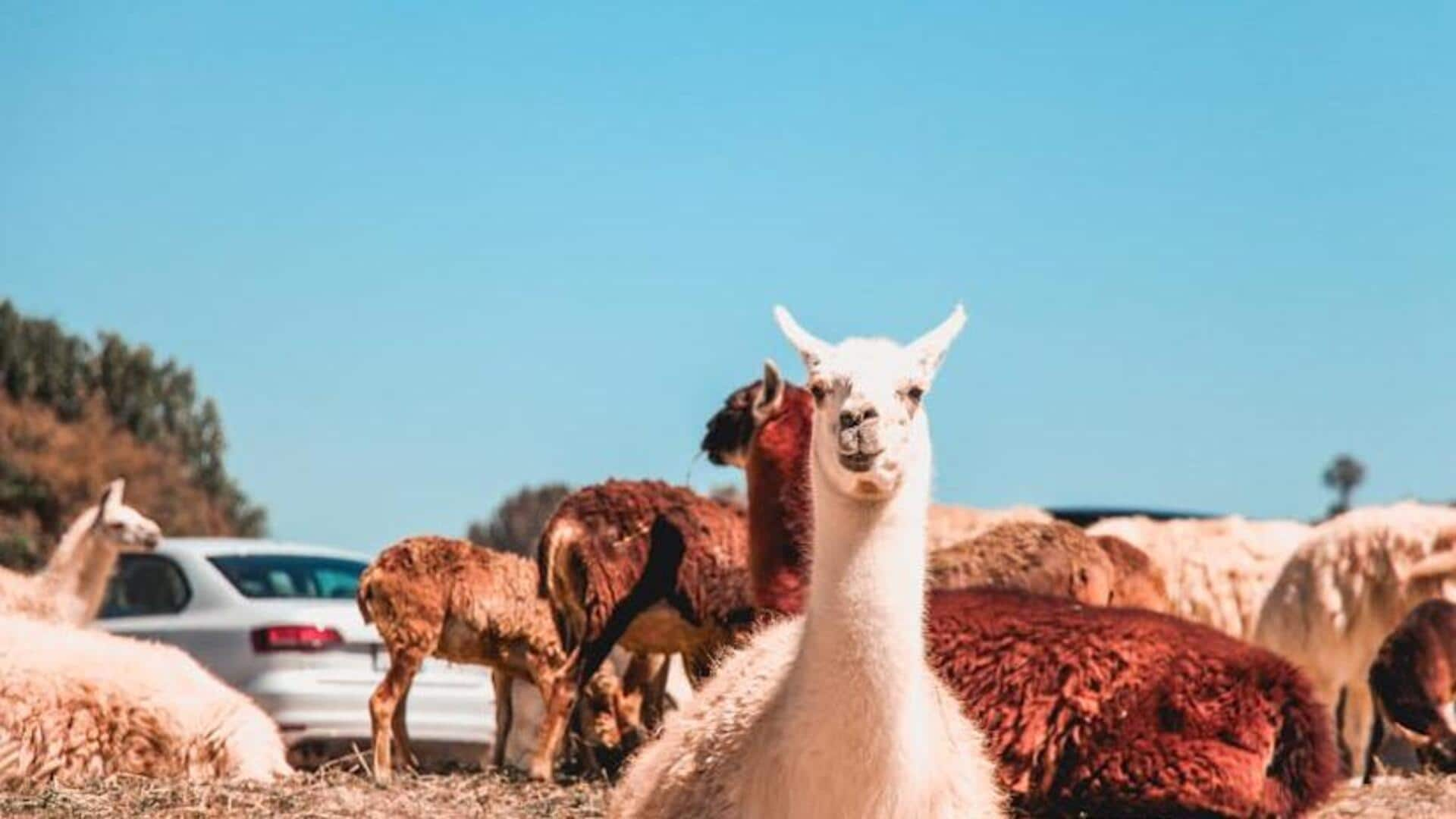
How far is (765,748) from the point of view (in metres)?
6.44

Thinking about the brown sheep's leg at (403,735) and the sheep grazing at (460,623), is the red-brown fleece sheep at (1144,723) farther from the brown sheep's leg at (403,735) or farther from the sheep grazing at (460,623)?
the brown sheep's leg at (403,735)

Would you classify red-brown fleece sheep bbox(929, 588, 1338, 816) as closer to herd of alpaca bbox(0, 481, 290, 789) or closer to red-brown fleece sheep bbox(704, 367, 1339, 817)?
red-brown fleece sheep bbox(704, 367, 1339, 817)

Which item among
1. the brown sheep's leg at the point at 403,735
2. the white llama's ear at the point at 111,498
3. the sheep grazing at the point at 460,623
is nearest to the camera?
the brown sheep's leg at the point at 403,735

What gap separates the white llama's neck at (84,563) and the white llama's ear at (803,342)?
458 inches

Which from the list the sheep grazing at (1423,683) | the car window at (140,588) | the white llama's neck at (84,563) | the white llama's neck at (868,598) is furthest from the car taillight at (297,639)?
the white llama's neck at (868,598)

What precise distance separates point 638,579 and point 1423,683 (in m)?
4.39

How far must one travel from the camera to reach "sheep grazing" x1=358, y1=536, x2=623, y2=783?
1277cm

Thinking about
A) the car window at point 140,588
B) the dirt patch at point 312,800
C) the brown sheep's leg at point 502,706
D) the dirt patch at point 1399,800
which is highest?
the car window at point 140,588

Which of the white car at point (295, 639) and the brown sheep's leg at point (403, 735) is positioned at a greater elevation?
the white car at point (295, 639)

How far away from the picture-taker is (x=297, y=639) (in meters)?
15.8

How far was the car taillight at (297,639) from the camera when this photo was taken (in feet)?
51.9

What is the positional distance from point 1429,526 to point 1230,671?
25.5ft

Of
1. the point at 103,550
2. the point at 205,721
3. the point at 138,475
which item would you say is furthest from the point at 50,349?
the point at 205,721

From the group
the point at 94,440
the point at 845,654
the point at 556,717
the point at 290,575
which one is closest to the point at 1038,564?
the point at 556,717
